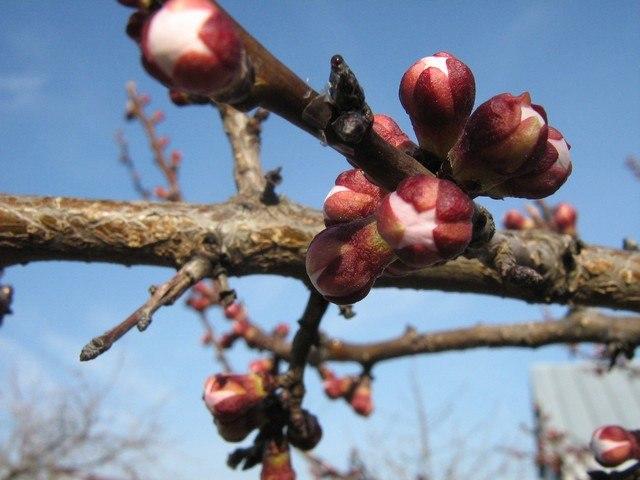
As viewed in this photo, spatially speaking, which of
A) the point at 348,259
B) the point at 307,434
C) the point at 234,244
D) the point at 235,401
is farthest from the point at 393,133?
the point at 307,434

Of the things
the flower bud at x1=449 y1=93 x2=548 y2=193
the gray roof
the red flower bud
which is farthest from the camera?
the gray roof

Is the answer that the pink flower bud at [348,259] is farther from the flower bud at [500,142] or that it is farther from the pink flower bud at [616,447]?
the pink flower bud at [616,447]

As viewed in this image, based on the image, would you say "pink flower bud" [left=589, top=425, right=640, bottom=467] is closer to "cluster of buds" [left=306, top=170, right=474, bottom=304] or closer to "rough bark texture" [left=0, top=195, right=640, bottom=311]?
"rough bark texture" [left=0, top=195, right=640, bottom=311]

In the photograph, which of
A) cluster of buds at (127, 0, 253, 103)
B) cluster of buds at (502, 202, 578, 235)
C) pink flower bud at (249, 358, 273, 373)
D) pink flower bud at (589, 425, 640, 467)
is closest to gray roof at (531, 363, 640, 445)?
cluster of buds at (502, 202, 578, 235)

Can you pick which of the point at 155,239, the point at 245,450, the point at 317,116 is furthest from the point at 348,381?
the point at 317,116

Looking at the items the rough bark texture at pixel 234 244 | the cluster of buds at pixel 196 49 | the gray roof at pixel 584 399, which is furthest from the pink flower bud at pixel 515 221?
Result: the gray roof at pixel 584 399

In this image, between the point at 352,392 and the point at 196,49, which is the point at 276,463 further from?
the point at 352,392

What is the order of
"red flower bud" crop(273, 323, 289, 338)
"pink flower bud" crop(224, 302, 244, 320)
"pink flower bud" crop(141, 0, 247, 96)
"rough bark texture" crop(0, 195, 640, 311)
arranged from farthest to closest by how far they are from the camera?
"red flower bud" crop(273, 323, 289, 338) → "pink flower bud" crop(224, 302, 244, 320) → "rough bark texture" crop(0, 195, 640, 311) → "pink flower bud" crop(141, 0, 247, 96)
